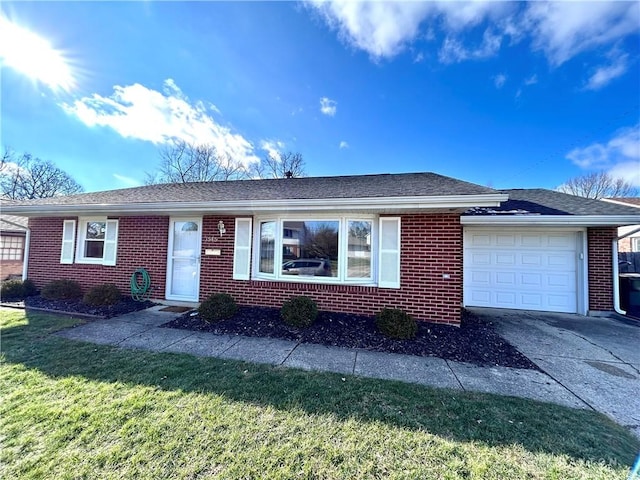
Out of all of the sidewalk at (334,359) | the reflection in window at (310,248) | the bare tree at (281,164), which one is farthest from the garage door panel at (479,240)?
the bare tree at (281,164)

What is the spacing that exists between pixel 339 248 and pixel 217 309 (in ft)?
9.72

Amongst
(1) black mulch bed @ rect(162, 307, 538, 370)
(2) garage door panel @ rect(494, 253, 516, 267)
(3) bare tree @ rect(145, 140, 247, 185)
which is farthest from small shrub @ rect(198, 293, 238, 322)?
(3) bare tree @ rect(145, 140, 247, 185)

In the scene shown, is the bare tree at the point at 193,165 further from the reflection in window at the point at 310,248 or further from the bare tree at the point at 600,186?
the bare tree at the point at 600,186

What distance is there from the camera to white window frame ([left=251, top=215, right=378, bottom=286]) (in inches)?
233

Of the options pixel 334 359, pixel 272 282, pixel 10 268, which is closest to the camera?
pixel 334 359

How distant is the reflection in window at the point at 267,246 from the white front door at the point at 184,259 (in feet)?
6.00

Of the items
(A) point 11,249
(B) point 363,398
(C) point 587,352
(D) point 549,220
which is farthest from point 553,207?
(A) point 11,249

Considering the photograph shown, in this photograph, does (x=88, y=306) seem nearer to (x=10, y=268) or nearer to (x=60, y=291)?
(x=60, y=291)

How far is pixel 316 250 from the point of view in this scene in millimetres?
A: 6176

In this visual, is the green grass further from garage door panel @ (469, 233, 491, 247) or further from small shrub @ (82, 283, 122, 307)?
garage door panel @ (469, 233, 491, 247)

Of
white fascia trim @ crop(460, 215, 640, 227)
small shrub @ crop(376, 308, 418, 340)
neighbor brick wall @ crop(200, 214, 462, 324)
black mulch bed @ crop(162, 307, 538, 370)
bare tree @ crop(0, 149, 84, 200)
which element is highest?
bare tree @ crop(0, 149, 84, 200)

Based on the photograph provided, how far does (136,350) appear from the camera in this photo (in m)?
4.11

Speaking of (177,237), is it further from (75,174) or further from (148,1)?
(75,174)

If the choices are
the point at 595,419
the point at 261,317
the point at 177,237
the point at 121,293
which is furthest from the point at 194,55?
the point at 595,419
